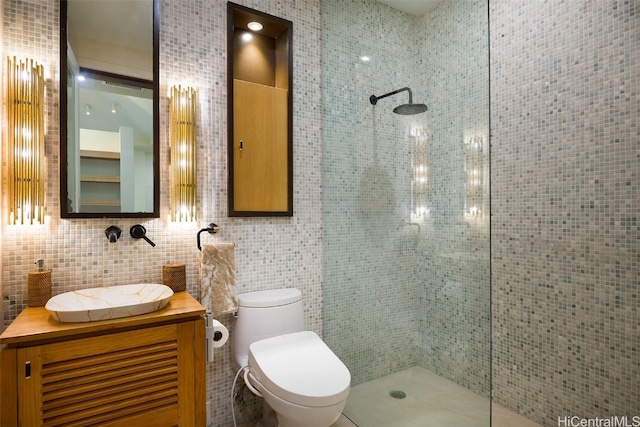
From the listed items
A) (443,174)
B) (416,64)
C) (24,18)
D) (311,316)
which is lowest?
(311,316)

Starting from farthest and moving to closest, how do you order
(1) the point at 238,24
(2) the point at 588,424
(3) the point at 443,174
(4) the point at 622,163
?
(1) the point at 238,24
(2) the point at 588,424
(4) the point at 622,163
(3) the point at 443,174

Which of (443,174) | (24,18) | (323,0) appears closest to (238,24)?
(323,0)

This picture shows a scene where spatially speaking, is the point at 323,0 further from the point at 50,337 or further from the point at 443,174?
the point at 50,337

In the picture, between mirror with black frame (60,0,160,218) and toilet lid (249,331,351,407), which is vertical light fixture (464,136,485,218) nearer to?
toilet lid (249,331,351,407)

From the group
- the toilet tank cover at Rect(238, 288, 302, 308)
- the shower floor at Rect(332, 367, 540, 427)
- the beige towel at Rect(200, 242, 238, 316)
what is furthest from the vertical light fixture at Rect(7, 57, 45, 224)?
the shower floor at Rect(332, 367, 540, 427)

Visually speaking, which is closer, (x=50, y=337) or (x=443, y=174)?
(x=50, y=337)

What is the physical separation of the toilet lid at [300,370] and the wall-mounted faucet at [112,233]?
0.85 metres

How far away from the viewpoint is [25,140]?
4.86 feet

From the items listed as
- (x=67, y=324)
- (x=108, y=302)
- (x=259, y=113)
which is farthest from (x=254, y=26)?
(x=67, y=324)

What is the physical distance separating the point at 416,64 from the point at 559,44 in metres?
0.90

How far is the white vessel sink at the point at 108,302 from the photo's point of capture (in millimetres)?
1271

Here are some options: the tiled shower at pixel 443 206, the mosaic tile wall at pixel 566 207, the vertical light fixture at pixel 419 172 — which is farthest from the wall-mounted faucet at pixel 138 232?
the mosaic tile wall at pixel 566 207

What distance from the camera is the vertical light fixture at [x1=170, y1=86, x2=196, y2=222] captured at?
5.86 feet

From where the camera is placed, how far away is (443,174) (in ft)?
4.98
